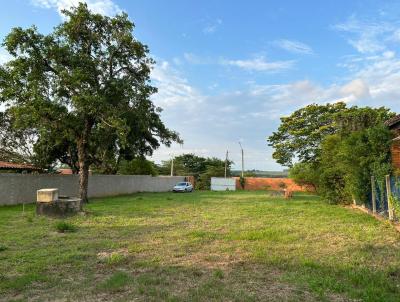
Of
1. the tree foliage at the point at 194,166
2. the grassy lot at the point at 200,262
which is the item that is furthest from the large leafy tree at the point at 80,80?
the tree foliage at the point at 194,166

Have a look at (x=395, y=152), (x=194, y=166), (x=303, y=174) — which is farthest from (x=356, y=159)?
(x=194, y=166)

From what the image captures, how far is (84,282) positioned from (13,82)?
59.7ft

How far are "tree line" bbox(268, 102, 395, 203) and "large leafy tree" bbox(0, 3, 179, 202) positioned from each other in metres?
10.5

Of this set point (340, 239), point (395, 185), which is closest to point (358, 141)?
point (395, 185)

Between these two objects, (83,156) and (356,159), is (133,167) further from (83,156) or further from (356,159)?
(356,159)

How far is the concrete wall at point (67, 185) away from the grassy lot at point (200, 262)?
9989 millimetres

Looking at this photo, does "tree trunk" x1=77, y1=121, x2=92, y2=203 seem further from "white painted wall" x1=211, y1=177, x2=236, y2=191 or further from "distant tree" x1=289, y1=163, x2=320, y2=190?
"white painted wall" x1=211, y1=177, x2=236, y2=191

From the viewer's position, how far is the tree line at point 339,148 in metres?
14.3

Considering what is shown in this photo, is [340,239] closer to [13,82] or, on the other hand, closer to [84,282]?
[84,282]

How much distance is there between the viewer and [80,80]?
67.5 ft

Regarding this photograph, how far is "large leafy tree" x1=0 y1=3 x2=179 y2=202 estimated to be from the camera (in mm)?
20922

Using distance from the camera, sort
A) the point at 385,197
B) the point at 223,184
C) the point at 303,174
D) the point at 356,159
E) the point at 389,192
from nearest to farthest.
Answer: the point at 389,192
the point at 385,197
the point at 356,159
the point at 303,174
the point at 223,184

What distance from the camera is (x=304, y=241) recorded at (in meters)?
9.47

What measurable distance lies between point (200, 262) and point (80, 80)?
15.6 metres
